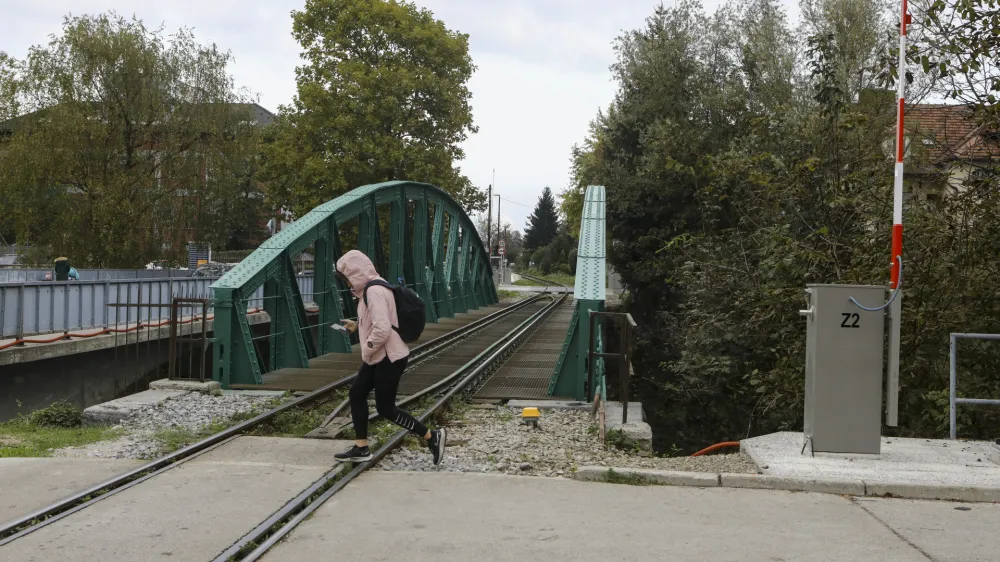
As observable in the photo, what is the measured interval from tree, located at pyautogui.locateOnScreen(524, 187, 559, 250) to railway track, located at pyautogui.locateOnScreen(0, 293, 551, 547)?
82662mm

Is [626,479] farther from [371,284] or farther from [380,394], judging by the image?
[371,284]

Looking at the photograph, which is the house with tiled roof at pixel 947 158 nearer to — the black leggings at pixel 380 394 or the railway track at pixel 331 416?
the railway track at pixel 331 416

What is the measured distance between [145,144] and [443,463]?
27.4 m

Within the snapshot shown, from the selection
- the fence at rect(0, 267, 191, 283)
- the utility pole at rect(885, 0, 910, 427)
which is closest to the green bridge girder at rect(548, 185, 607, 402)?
the utility pole at rect(885, 0, 910, 427)

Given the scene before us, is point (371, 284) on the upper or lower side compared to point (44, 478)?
upper

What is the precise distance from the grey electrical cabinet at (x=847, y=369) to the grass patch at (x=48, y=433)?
18.6ft

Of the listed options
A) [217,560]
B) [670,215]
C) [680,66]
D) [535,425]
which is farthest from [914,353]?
[680,66]

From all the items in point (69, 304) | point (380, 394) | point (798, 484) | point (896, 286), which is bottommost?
point (798, 484)

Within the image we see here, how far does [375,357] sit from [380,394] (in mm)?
297

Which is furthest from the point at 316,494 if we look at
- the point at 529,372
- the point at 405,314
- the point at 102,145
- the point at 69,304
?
the point at 102,145

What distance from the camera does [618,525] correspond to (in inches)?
204

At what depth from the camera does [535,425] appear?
898 centimetres

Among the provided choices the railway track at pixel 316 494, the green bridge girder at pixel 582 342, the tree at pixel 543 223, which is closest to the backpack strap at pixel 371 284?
the railway track at pixel 316 494

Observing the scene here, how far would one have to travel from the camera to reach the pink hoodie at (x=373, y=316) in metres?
6.75
